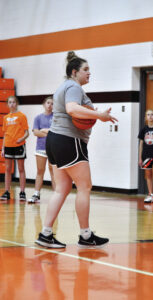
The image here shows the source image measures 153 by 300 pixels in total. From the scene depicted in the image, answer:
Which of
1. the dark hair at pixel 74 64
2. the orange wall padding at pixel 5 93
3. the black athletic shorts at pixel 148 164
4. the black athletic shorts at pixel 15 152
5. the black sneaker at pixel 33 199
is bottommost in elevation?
the black sneaker at pixel 33 199

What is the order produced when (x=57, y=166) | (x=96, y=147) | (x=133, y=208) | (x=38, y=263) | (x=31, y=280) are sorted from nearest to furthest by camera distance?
(x=31, y=280) → (x=38, y=263) → (x=57, y=166) → (x=133, y=208) → (x=96, y=147)

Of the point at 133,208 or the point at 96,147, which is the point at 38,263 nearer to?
the point at 133,208

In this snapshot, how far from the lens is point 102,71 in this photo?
1287 cm

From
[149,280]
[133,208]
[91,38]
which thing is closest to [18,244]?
[149,280]

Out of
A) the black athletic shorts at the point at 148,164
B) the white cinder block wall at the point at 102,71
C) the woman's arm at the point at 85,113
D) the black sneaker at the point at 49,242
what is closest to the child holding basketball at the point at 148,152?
the black athletic shorts at the point at 148,164

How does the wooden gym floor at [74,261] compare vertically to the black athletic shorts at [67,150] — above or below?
below

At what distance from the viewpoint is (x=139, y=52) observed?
1205 cm

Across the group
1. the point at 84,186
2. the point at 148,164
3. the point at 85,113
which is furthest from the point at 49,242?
the point at 148,164

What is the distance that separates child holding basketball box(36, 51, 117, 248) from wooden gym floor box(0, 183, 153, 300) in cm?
20

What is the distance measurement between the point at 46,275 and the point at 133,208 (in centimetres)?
522

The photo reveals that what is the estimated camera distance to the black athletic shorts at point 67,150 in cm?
573

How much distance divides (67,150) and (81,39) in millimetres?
8084

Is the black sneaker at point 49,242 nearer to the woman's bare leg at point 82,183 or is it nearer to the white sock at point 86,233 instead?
the white sock at point 86,233

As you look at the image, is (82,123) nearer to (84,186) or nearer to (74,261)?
(84,186)
